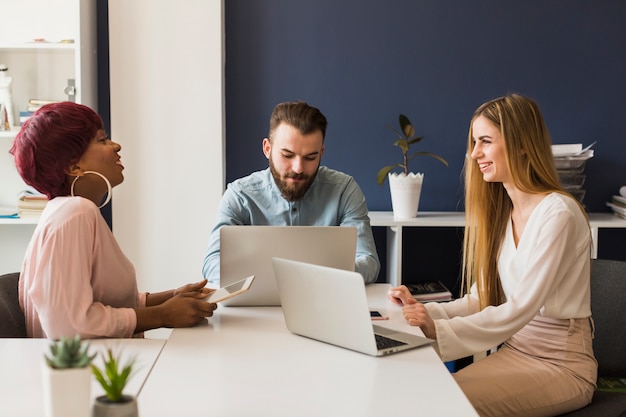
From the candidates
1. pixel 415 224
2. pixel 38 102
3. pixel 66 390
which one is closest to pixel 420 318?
pixel 66 390

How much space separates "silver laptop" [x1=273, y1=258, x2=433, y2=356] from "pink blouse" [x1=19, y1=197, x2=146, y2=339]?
0.40 meters

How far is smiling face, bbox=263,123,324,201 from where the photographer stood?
2.77 m

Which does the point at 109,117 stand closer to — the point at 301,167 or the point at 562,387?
the point at 301,167

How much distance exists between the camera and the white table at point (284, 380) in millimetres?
1446

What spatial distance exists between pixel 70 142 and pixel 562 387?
1442 millimetres

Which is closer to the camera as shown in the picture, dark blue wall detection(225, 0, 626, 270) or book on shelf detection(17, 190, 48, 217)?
book on shelf detection(17, 190, 48, 217)

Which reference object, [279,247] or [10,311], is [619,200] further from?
[10,311]

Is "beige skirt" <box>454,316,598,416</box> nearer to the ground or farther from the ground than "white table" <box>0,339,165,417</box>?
nearer to the ground

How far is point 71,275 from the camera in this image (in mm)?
1842

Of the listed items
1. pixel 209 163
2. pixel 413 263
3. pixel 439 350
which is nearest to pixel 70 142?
pixel 439 350

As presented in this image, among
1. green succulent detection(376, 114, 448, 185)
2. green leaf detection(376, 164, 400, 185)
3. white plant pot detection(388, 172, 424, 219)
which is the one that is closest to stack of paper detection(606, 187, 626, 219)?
green succulent detection(376, 114, 448, 185)

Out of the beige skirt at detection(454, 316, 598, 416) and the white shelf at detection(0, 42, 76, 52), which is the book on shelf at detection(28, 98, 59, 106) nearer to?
the white shelf at detection(0, 42, 76, 52)

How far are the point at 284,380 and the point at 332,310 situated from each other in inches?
9.9

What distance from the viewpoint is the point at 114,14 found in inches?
143
